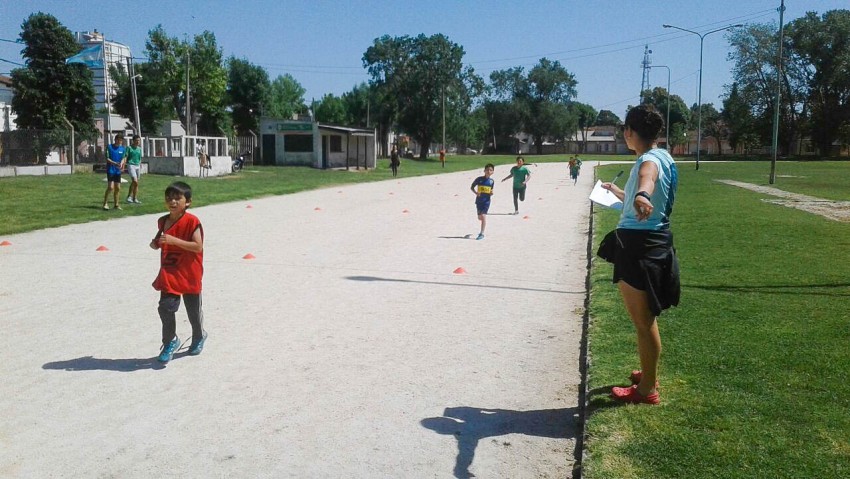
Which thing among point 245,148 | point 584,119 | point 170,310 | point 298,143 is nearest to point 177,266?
point 170,310

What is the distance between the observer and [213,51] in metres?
65.4

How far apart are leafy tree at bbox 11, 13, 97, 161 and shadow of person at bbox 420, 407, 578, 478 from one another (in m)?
44.2

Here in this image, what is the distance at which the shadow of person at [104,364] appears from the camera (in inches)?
216

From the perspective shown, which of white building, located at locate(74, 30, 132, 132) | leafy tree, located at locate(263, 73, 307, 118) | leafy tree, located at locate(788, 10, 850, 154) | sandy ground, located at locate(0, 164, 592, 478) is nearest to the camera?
sandy ground, located at locate(0, 164, 592, 478)

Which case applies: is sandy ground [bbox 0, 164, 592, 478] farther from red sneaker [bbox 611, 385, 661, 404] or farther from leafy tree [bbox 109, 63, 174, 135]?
leafy tree [bbox 109, 63, 174, 135]

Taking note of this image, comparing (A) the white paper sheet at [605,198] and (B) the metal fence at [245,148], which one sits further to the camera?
(B) the metal fence at [245,148]

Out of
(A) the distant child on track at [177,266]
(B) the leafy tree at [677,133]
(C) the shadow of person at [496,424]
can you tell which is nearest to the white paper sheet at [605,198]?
(C) the shadow of person at [496,424]

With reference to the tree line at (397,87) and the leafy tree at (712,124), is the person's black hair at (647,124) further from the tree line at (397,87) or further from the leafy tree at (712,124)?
the leafy tree at (712,124)

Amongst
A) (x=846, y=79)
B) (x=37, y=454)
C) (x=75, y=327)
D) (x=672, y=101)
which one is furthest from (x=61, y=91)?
(x=672, y=101)

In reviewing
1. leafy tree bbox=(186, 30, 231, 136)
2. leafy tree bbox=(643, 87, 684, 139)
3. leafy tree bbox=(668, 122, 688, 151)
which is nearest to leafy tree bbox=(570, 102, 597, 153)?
leafy tree bbox=(643, 87, 684, 139)

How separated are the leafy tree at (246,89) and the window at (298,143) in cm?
2479

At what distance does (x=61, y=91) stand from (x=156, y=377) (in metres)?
44.8

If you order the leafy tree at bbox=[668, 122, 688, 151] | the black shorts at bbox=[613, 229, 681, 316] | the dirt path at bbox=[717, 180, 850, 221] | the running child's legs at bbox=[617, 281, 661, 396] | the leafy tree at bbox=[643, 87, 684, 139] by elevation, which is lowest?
the dirt path at bbox=[717, 180, 850, 221]

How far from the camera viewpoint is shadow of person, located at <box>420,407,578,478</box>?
Result: 4363 millimetres
